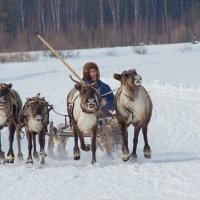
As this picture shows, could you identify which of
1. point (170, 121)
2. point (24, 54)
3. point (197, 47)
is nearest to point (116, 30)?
point (197, 47)

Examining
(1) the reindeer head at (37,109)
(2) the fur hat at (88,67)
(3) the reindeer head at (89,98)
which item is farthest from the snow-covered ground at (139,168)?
(2) the fur hat at (88,67)

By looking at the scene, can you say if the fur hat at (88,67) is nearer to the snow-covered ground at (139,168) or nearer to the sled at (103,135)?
the sled at (103,135)

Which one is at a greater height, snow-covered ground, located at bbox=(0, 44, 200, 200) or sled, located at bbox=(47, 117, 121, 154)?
sled, located at bbox=(47, 117, 121, 154)

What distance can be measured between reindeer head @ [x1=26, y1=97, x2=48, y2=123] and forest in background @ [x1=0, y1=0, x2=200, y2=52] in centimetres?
4155

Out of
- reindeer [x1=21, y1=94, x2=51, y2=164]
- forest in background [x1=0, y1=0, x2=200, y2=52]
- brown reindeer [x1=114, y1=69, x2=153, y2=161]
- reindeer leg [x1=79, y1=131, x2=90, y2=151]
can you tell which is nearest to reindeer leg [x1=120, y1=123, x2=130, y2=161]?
brown reindeer [x1=114, y1=69, x2=153, y2=161]

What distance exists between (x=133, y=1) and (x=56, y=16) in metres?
9.18

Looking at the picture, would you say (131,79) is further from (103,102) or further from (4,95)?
(4,95)

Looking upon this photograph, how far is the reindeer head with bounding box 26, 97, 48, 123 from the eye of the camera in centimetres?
990

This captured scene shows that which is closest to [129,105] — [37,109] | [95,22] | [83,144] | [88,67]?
[83,144]

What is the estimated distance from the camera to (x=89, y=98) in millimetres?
9531

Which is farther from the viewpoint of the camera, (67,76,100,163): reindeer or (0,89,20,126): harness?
(0,89,20,126): harness

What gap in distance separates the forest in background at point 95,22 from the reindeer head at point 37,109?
41.5m

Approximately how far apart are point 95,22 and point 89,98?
62.7 metres

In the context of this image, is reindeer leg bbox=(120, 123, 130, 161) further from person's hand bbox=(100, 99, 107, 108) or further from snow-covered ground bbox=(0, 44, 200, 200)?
person's hand bbox=(100, 99, 107, 108)
